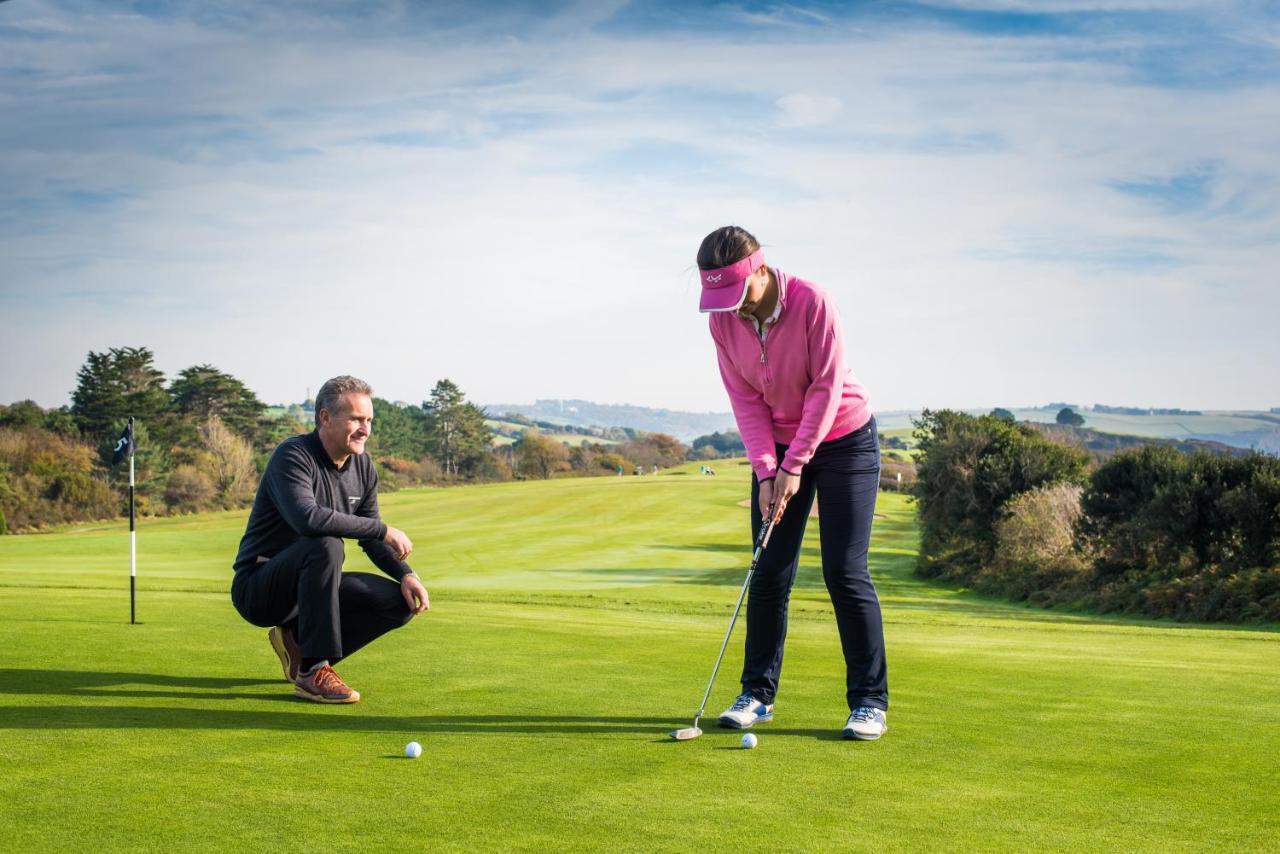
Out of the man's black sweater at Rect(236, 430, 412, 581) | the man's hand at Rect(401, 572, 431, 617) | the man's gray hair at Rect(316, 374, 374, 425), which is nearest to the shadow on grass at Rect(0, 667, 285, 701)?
the man's black sweater at Rect(236, 430, 412, 581)

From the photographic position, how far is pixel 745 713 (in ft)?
15.7

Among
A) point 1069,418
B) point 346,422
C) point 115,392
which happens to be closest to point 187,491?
point 115,392

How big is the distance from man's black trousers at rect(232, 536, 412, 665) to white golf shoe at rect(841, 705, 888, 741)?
2.29m

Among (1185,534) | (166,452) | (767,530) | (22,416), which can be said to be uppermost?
(22,416)

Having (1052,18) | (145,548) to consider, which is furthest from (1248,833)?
(145,548)

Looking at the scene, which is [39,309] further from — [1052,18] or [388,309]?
[1052,18]

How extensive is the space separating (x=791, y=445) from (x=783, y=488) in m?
0.19

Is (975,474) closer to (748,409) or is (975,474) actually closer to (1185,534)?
(1185,534)

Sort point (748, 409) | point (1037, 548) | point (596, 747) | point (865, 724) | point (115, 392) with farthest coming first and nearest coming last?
1. point (115, 392)
2. point (1037, 548)
3. point (748, 409)
4. point (865, 724)
5. point (596, 747)

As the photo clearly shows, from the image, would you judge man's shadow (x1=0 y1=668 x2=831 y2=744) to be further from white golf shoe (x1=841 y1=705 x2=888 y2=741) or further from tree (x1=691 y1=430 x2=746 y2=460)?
tree (x1=691 y1=430 x2=746 y2=460)

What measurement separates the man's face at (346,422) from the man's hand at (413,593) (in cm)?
70

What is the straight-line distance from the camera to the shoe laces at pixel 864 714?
4621 mm

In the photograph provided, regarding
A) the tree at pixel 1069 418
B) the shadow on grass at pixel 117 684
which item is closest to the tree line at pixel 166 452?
the shadow on grass at pixel 117 684

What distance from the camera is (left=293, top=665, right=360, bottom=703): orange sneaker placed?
5203 mm
